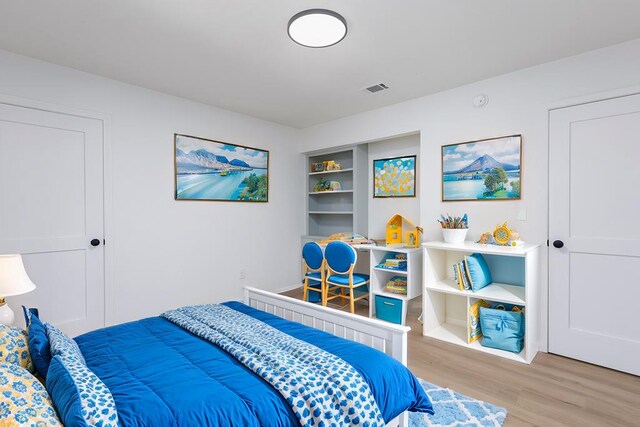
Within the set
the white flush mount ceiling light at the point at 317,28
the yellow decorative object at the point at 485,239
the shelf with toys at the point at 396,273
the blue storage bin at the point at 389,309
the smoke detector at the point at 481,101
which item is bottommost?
the blue storage bin at the point at 389,309

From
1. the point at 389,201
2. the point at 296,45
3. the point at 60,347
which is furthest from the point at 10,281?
the point at 389,201

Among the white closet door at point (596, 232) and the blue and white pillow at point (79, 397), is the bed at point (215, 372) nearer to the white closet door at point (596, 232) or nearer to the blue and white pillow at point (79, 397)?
the blue and white pillow at point (79, 397)

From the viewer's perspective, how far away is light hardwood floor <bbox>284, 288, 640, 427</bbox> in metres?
1.87

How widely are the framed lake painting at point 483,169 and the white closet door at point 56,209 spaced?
130 inches

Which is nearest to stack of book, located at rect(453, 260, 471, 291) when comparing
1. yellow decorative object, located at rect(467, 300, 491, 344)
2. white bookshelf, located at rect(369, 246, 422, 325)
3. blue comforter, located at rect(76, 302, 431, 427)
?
yellow decorative object, located at rect(467, 300, 491, 344)

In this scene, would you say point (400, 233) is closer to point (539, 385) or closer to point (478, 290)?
point (478, 290)

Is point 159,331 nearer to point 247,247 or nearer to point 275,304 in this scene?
point 275,304

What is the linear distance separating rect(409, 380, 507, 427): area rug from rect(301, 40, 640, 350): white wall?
119cm

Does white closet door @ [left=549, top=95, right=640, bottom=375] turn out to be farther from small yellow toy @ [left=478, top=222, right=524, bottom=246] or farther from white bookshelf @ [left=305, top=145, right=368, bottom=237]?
white bookshelf @ [left=305, top=145, right=368, bottom=237]

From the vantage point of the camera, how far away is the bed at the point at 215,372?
3.71 feet

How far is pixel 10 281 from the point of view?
1.99 meters

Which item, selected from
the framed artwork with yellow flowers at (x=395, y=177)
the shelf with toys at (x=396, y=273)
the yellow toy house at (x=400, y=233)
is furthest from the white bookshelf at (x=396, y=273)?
the framed artwork with yellow flowers at (x=395, y=177)

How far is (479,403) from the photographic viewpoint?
6.56ft

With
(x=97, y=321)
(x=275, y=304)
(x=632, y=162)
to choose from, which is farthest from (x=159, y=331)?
(x=632, y=162)
